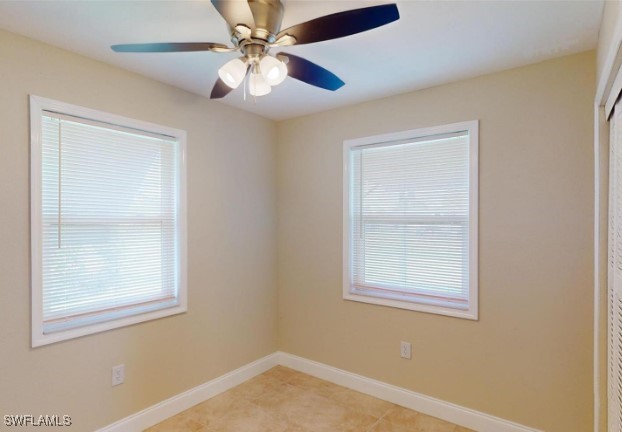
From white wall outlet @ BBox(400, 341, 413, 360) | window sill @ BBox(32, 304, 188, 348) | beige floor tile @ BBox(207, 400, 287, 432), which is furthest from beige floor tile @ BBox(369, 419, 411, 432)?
window sill @ BBox(32, 304, 188, 348)

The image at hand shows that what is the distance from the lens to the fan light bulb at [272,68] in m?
1.49

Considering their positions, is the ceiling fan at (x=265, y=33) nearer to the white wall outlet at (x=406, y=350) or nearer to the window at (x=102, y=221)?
the window at (x=102, y=221)

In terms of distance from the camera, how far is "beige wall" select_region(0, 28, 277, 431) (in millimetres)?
1929

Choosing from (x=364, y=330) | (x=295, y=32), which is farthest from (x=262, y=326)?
(x=295, y=32)

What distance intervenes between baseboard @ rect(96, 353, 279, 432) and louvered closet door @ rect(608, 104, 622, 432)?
2.57 meters

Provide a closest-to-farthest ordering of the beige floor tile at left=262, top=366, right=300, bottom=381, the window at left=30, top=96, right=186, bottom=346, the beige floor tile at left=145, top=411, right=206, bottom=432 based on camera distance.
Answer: the window at left=30, top=96, right=186, bottom=346 < the beige floor tile at left=145, top=411, right=206, bottom=432 < the beige floor tile at left=262, top=366, right=300, bottom=381

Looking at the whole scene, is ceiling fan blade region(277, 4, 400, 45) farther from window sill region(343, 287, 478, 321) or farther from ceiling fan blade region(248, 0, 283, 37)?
window sill region(343, 287, 478, 321)

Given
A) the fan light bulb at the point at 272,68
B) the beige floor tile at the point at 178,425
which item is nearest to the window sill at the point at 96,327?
the beige floor tile at the point at 178,425

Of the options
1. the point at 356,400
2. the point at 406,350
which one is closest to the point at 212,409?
the point at 356,400

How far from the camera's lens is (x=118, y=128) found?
2.38m

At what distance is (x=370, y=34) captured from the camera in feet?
6.36

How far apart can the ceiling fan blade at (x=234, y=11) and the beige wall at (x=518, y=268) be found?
67.9 inches

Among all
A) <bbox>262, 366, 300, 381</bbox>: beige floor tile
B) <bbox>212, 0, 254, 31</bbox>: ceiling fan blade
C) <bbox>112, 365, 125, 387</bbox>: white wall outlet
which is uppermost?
<bbox>212, 0, 254, 31</bbox>: ceiling fan blade

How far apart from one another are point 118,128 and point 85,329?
1310mm
